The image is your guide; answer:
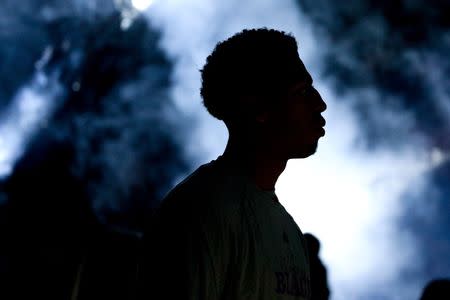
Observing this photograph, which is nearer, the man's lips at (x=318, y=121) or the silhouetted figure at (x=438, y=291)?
the man's lips at (x=318, y=121)

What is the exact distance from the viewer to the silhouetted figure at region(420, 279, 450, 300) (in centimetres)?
404

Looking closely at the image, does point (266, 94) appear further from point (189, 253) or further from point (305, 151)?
point (189, 253)

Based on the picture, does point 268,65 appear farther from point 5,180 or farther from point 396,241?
point 5,180

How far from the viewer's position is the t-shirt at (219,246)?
46.4 inches

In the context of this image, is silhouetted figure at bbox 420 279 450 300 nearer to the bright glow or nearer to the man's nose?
the man's nose

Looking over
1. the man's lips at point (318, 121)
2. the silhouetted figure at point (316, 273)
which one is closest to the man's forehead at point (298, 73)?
the man's lips at point (318, 121)

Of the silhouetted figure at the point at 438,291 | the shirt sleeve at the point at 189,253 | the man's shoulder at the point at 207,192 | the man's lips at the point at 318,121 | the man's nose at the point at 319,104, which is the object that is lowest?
the shirt sleeve at the point at 189,253

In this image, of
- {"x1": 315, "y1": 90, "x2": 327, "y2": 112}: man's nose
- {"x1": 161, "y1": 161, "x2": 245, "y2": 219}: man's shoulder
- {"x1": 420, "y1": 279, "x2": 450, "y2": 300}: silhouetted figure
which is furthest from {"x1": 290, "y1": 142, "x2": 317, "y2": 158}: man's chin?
{"x1": 420, "y1": 279, "x2": 450, "y2": 300}: silhouetted figure

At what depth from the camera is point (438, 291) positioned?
13.4ft

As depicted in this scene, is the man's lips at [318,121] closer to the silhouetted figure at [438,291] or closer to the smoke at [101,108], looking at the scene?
the silhouetted figure at [438,291]

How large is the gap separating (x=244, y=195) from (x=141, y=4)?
14107 mm

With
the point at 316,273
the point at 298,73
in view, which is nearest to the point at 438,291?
the point at 316,273

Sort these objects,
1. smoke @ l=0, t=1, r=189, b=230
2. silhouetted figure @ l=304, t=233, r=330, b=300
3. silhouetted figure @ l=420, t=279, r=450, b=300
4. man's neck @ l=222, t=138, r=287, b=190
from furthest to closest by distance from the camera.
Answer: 1. smoke @ l=0, t=1, r=189, b=230
2. silhouetted figure @ l=304, t=233, r=330, b=300
3. silhouetted figure @ l=420, t=279, r=450, b=300
4. man's neck @ l=222, t=138, r=287, b=190

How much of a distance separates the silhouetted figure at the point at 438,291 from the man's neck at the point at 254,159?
317 centimetres
